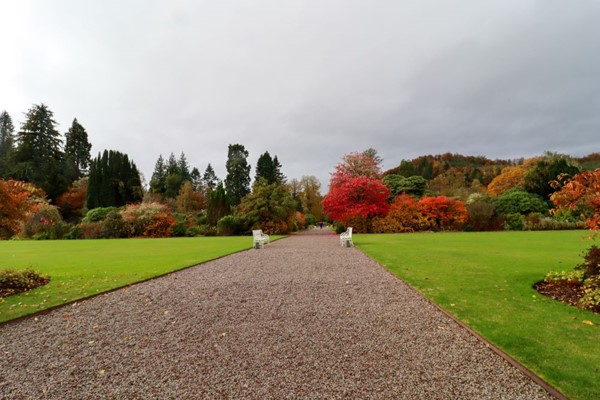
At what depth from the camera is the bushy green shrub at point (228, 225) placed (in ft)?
99.3

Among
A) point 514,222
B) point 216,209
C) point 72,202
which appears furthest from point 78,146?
point 514,222

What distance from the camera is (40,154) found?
45.9 metres

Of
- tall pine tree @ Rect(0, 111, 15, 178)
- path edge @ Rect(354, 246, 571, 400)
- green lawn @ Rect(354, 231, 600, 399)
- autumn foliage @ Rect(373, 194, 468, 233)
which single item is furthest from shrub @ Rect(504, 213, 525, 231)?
tall pine tree @ Rect(0, 111, 15, 178)

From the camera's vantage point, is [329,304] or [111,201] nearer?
[329,304]

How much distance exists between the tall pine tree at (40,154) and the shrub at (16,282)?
41.4m

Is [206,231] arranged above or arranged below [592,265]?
above

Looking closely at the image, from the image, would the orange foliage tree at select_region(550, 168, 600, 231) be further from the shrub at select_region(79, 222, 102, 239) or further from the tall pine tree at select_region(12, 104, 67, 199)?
the tall pine tree at select_region(12, 104, 67, 199)

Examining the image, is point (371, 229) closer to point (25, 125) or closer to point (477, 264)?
point (477, 264)

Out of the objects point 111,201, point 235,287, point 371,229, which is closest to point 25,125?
point 111,201

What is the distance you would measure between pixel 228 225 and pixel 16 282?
2306 centimetres

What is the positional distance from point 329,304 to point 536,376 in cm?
317

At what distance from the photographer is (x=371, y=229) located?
29.3 metres

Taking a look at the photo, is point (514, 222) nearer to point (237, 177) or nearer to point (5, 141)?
point (237, 177)

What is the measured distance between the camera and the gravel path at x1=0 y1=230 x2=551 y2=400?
9.46ft
